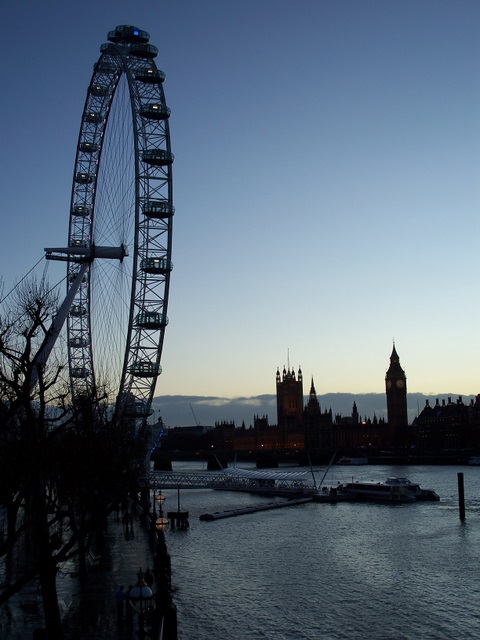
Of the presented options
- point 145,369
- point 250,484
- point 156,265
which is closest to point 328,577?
point 145,369

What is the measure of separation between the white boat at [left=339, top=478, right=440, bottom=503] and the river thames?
11.0 m

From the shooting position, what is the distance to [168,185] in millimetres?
45812

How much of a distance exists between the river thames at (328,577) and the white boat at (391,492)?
36.0 feet

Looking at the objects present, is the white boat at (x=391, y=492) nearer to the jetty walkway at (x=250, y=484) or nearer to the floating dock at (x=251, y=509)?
the jetty walkway at (x=250, y=484)

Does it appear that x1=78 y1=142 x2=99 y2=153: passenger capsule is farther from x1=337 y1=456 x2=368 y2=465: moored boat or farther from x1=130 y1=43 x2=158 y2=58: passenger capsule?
x1=337 y1=456 x2=368 y2=465: moored boat

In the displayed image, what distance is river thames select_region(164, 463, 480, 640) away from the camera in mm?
26344

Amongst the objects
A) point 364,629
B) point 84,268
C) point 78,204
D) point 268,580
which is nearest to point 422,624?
point 364,629

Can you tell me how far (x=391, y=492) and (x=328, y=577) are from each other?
127 ft

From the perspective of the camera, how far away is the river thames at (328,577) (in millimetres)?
26344

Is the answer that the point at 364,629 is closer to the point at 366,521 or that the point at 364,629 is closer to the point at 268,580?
the point at 268,580

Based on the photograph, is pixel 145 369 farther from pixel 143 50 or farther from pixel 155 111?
pixel 143 50

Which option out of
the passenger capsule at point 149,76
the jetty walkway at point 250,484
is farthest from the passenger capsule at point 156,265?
the jetty walkway at point 250,484

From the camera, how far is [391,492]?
71750 millimetres

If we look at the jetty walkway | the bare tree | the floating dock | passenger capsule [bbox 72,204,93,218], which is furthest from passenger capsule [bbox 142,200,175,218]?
the jetty walkway
